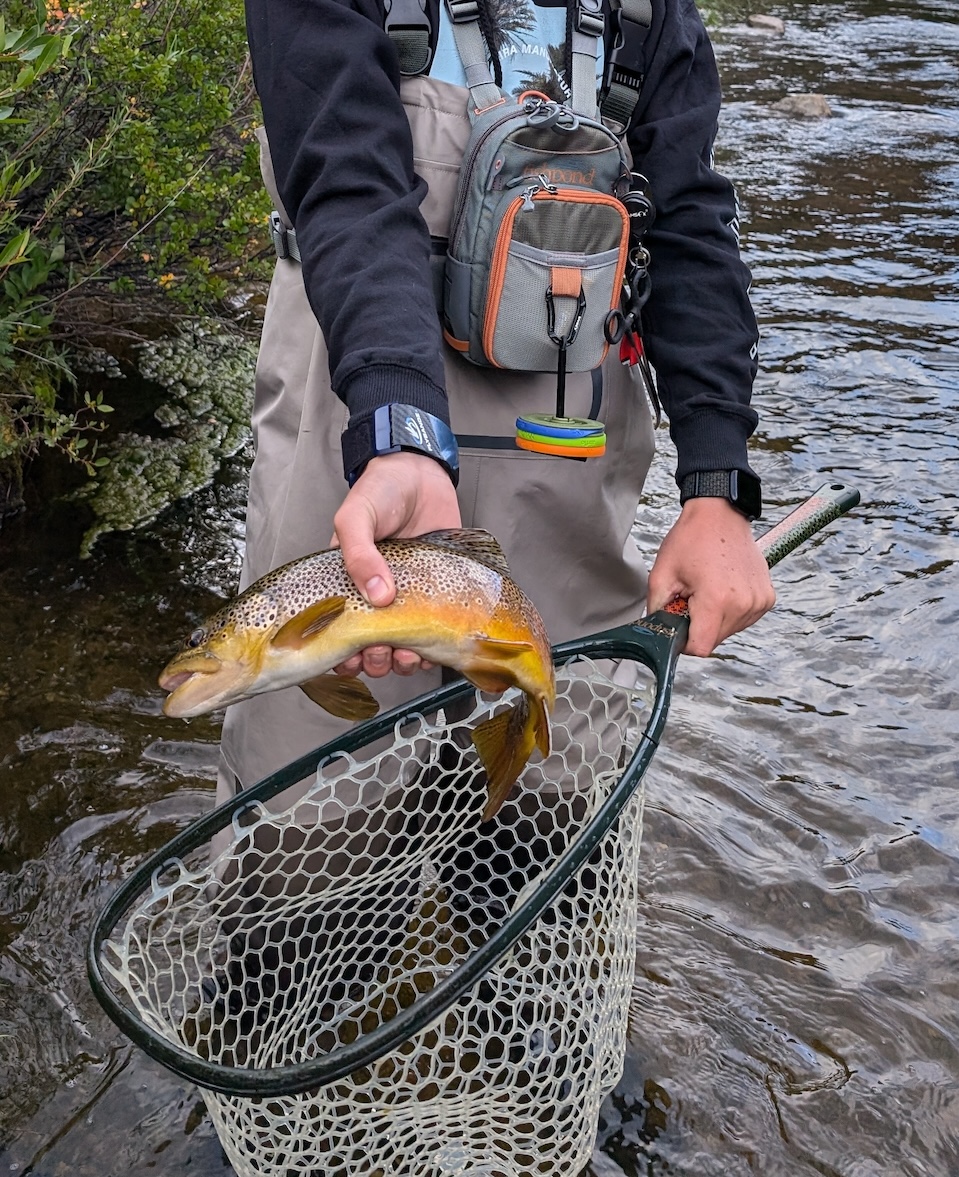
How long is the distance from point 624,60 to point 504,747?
4.32 feet

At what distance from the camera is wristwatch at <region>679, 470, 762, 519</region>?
238 centimetres

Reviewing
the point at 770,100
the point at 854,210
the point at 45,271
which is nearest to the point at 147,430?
the point at 45,271

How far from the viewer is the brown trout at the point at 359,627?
1.87m

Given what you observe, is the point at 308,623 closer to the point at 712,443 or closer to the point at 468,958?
the point at 468,958

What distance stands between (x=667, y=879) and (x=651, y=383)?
1.50 m

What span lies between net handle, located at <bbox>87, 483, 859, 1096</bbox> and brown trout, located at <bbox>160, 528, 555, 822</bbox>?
6.7 inches

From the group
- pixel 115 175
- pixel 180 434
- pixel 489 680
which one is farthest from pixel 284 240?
pixel 180 434

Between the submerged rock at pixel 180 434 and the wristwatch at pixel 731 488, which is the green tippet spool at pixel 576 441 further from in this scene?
the submerged rock at pixel 180 434

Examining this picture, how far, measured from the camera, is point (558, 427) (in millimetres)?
2205

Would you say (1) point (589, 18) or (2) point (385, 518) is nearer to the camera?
(2) point (385, 518)

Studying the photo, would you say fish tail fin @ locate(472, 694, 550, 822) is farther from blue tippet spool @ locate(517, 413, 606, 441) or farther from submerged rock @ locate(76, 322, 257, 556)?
submerged rock @ locate(76, 322, 257, 556)

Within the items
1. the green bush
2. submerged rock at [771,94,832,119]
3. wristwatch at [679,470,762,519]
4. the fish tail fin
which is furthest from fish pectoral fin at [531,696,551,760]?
submerged rock at [771,94,832,119]

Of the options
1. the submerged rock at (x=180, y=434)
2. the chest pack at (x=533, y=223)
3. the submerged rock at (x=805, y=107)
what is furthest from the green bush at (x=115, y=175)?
the submerged rock at (x=805, y=107)

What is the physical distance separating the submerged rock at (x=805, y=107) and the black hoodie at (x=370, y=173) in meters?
10.1
